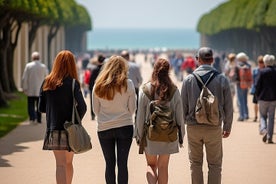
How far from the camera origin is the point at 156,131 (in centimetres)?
1043

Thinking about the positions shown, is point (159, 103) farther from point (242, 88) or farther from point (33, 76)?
point (242, 88)

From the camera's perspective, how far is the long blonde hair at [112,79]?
10.4 metres

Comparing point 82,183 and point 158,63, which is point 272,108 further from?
point 158,63

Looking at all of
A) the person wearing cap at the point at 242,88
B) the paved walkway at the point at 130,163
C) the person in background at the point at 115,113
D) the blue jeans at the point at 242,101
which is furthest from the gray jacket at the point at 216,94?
the blue jeans at the point at 242,101

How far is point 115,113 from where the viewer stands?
1059 centimetres

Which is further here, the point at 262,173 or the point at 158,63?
the point at 262,173

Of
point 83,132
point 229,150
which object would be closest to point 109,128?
point 83,132

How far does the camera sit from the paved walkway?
1338cm

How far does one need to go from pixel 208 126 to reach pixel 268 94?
7474mm

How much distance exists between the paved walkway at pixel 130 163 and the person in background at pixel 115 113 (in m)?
2.46

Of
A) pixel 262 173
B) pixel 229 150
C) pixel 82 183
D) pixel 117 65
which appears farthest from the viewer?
pixel 229 150

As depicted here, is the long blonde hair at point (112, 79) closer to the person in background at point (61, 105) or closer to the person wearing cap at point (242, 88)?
the person in background at point (61, 105)

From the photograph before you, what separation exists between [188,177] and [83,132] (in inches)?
134

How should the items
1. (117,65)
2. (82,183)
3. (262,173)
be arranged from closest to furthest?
(117,65), (82,183), (262,173)
